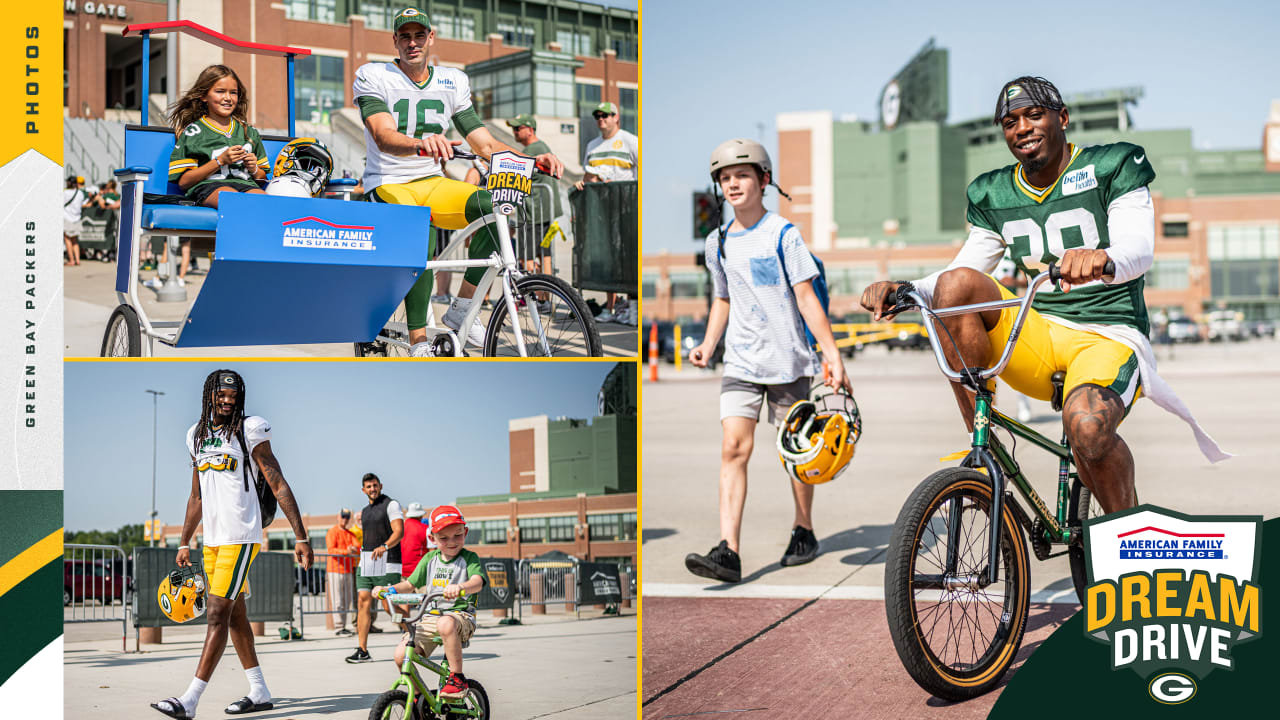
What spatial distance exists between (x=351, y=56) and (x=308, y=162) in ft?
1.78

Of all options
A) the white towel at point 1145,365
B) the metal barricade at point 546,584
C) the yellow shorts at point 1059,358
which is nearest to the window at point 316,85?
the metal barricade at point 546,584

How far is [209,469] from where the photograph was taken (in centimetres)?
372

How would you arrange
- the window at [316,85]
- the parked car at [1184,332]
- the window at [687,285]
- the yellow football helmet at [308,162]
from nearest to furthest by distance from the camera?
the yellow football helmet at [308,162]
the window at [316,85]
the parked car at [1184,332]
the window at [687,285]

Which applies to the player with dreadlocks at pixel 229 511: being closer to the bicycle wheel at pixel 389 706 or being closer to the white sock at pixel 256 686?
the white sock at pixel 256 686

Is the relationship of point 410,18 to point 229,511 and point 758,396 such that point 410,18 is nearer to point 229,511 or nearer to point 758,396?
point 229,511

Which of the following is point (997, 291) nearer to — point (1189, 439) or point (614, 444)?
point (614, 444)

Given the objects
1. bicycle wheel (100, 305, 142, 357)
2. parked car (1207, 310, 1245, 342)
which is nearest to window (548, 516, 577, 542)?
bicycle wheel (100, 305, 142, 357)

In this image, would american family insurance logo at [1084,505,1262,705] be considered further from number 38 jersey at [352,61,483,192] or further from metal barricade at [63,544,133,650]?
metal barricade at [63,544,133,650]

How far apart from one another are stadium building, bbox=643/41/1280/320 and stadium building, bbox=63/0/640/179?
86655 millimetres

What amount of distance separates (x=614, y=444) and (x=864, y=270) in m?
101

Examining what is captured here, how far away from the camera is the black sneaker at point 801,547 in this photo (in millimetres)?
5871

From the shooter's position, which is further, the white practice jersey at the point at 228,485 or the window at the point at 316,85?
the window at the point at 316,85

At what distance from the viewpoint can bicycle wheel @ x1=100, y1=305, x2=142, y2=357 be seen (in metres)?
4.51

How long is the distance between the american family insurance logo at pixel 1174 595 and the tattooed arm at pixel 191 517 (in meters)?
2.76
